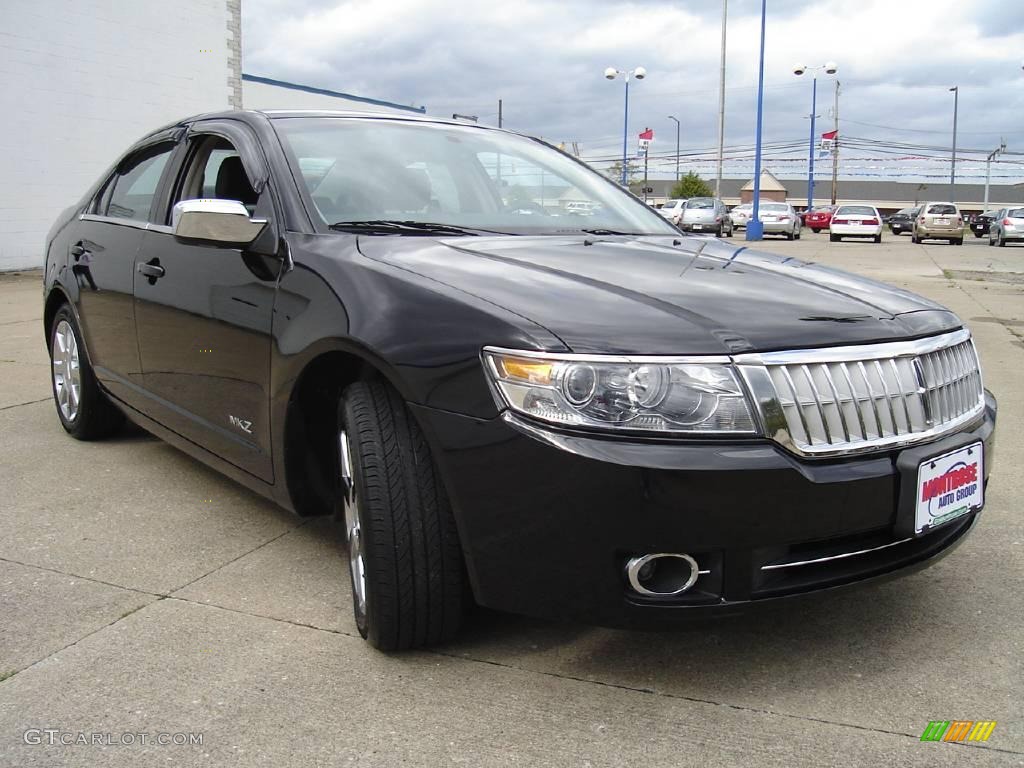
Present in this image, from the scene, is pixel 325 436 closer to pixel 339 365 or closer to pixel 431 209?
pixel 339 365

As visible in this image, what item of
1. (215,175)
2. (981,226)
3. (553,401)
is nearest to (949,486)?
(553,401)

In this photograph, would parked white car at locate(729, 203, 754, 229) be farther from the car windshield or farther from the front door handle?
the front door handle

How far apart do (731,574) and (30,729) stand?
163 centimetres

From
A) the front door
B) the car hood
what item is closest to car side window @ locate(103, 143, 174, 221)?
the front door

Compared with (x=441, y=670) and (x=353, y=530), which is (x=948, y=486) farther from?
(x=353, y=530)

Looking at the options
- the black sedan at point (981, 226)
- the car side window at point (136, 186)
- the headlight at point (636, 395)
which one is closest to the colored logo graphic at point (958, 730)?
the headlight at point (636, 395)

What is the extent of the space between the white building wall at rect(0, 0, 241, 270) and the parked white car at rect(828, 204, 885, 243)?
2297cm

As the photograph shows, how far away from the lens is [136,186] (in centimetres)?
446

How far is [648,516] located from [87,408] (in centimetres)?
358

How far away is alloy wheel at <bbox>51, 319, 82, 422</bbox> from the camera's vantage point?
4965 mm

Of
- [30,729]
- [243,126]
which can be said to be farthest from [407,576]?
[243,126]

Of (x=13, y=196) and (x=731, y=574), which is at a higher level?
(x=13, y=196)

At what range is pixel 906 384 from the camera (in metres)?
2.44

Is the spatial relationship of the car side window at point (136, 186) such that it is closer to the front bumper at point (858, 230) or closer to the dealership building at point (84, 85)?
the dealership building at point (84, 85)
